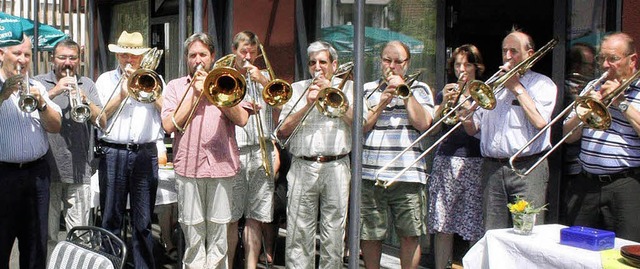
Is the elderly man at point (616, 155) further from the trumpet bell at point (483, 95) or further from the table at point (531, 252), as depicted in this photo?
the trumpet bell at point (483, 95)

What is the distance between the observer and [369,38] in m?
6.51

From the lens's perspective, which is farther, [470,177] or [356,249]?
[470,177]

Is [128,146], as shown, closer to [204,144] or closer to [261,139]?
[204,144]

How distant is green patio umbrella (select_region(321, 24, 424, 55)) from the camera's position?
6.20 metres

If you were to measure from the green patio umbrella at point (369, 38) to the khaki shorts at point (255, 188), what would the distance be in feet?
4.17

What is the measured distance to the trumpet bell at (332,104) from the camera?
4660 millimetres

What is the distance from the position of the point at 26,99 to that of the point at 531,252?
3322 millimetres

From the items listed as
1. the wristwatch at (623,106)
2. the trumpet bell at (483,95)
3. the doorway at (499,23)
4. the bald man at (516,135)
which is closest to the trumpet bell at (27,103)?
the trumpet bell at (483,95)

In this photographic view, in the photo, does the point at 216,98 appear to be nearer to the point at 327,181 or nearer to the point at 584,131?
the point at 327,181

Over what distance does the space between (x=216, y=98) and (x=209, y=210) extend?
2.53 ft

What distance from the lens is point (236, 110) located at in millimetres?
4770

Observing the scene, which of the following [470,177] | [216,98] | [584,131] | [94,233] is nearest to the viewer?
[94,233]

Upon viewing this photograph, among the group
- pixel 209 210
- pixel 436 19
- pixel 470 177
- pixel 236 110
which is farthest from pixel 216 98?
pixel 436 19

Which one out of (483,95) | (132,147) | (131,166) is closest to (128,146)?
(132,147)
